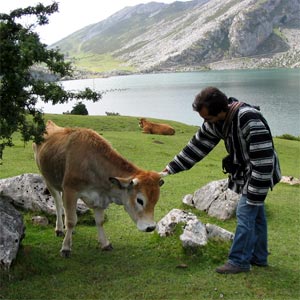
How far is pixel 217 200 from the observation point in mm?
12406

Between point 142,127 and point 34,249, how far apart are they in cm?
2934

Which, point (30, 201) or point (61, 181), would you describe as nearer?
point (61, 181)

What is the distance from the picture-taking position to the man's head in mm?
7203

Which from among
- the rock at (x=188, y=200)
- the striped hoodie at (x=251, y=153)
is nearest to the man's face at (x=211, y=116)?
the striped hoodie at (x=251, y=153)

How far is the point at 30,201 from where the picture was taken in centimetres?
1148

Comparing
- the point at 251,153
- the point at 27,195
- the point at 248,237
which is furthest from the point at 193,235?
the point at 27,195

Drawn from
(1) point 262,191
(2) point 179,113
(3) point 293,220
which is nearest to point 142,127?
(3) point 293,220

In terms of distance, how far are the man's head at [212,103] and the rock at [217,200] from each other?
5186 millimetres

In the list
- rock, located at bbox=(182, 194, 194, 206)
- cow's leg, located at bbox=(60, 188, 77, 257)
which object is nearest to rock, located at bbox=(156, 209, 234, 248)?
cow's leg, located at bbox=(60, 188, 77, 257)

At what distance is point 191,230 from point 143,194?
1.49 meters

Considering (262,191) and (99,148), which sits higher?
(99,148)

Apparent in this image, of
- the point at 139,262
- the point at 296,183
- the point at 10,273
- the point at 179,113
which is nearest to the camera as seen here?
the point at 10,273

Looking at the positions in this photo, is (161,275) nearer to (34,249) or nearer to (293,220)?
(34,249)

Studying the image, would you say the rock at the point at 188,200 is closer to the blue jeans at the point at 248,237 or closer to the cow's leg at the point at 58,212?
the cow's leg at the point at 58,212
